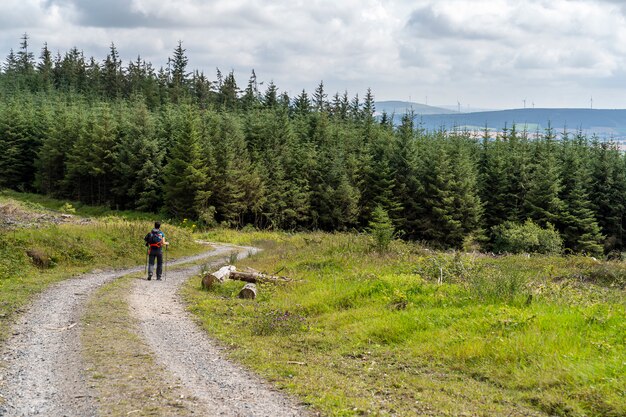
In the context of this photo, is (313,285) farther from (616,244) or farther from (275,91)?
(275,91)

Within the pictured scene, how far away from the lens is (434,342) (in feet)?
32.0

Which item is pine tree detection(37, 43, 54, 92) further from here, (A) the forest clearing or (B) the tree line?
(A) the forest clearing

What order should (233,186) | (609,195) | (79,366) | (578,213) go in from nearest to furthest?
(79,366) → (233,186) → (578,213) → (609,195)

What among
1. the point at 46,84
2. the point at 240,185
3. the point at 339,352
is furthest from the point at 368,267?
the point at 46,84

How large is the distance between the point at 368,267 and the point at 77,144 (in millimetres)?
54567

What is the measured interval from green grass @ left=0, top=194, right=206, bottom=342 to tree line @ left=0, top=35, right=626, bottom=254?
76.3 feet

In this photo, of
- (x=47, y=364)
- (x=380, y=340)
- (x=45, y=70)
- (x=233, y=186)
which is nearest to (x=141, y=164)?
(x=233, y=186)

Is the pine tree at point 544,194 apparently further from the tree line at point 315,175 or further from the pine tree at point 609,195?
the pine tree at point 609,195

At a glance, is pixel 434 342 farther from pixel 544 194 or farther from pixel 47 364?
pixel 544 194

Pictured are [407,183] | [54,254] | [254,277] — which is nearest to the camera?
[254,277]

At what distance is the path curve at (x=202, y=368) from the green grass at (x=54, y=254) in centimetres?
356

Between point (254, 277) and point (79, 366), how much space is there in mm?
9603

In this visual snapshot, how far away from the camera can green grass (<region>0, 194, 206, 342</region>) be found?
51.4ft

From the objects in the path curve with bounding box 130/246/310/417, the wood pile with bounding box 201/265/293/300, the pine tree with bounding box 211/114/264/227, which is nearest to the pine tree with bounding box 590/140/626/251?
the pine tree with bounding box 211/114/264/227
